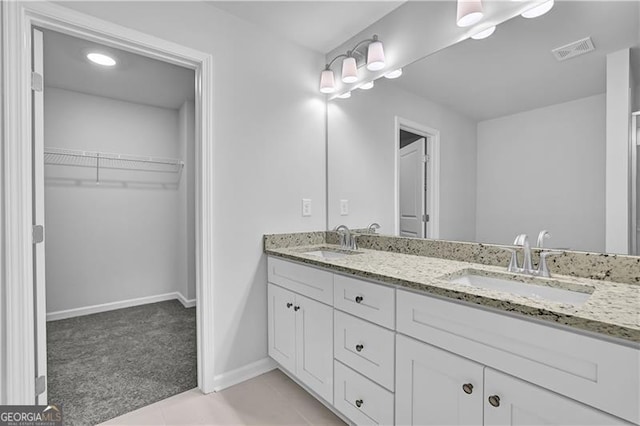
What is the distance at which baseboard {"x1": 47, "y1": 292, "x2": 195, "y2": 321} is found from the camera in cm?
315

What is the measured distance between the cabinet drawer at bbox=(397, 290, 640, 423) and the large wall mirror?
0.65 m

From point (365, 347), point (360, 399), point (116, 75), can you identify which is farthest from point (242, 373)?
point (116, 75)

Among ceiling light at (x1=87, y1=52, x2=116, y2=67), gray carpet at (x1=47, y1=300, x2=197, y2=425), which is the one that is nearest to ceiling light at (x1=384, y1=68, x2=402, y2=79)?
ceiling light at (x1=87, y1=52, x2=116, y2=67)

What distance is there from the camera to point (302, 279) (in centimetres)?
179

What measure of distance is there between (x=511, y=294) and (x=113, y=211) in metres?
3.80

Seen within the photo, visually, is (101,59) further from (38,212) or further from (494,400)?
(494,400)

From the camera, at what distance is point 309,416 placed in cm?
169

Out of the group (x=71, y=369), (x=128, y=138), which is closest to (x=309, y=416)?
(x=71, y=369)

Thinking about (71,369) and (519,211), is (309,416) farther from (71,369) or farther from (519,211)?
(71,369)

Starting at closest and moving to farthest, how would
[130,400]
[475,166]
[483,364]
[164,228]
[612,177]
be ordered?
[483,364], [612,177], [475,166], [130,400], [164,228]

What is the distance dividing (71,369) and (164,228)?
1845 mm

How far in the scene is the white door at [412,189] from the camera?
1.92 m

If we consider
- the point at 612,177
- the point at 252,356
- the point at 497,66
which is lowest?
the point at 252,356

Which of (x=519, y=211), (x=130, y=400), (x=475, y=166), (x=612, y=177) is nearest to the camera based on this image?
(x=612, y=177)
